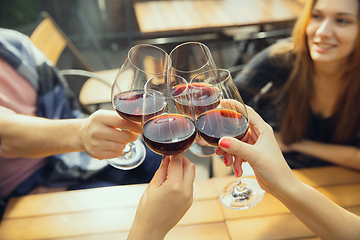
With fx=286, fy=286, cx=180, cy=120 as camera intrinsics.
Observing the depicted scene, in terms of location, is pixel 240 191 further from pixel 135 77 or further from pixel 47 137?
pixel 47 137

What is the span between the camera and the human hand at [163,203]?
78 cm

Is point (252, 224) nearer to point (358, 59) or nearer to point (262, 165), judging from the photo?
point (262, 165)

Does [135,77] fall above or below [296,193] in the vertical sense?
above

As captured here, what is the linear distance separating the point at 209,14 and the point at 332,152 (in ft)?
7.61

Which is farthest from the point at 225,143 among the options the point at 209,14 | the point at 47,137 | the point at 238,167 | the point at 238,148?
the point at 209,14

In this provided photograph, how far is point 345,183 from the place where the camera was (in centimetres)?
110

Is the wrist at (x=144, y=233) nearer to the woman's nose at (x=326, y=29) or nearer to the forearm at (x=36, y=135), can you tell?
the forearm at (x=36, y=135)

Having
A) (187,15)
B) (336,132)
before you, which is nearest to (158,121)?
(336,132)

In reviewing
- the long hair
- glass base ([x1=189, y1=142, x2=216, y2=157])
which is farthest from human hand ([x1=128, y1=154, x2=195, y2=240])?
the long hair

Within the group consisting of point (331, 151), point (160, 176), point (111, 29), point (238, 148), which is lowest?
point (111, 29)

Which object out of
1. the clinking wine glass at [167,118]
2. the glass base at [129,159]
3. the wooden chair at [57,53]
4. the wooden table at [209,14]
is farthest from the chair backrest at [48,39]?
the clinking wine glass at [167,118]

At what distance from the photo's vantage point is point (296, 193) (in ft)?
2.75

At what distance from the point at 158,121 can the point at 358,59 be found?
1177 millimetres

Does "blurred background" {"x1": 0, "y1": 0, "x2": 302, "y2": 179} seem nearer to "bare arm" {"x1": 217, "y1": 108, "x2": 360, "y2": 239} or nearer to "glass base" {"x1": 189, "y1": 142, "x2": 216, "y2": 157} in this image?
"glass base" {"x1": 189, "y1": 142, "x2": 216, "y2": 157}
